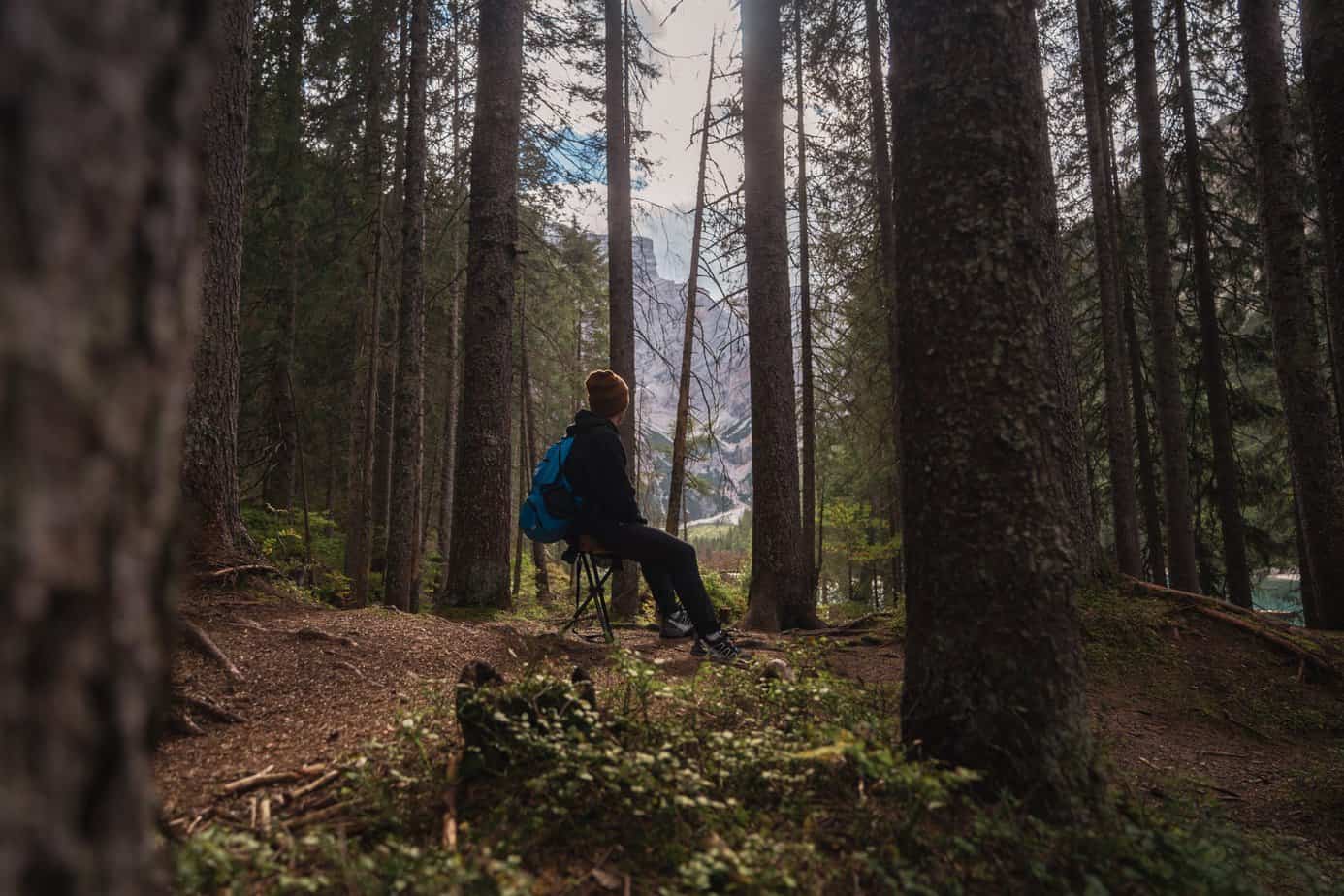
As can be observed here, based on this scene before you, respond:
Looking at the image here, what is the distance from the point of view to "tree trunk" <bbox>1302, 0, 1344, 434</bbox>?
5094 mm

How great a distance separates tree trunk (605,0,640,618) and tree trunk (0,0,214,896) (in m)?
9.06

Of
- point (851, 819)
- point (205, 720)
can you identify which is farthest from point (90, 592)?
point (205, 720)

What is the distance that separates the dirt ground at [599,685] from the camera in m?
2.98

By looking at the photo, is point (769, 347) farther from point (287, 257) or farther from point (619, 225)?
point (287, 257)

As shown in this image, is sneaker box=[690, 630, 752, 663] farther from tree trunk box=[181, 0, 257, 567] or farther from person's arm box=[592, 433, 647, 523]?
tree trunk box=[181, 0, 257, 567]

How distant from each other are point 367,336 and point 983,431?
42.7 ft

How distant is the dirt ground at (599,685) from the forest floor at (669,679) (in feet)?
0.04

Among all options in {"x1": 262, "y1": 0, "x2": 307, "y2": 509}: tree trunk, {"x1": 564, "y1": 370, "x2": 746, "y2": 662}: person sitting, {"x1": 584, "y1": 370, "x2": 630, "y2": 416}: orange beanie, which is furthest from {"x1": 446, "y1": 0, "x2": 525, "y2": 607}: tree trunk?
{"x1": 262, "y1": 0, "x2": 307, "y2": 509}: tree trunk

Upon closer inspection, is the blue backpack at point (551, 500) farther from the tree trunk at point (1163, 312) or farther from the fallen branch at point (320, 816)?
the tree trunk at point (1163, 312)

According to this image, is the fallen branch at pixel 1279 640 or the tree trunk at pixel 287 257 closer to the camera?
the fallen branch at pixel 1279 640

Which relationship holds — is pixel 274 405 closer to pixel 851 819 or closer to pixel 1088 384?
pixel 851 819

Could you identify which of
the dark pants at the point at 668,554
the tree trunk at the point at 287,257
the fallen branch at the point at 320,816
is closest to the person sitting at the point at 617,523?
the dark pants at the point at 668,554

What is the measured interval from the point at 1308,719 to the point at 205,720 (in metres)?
7.01

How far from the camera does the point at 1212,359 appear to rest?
36.6 feet
